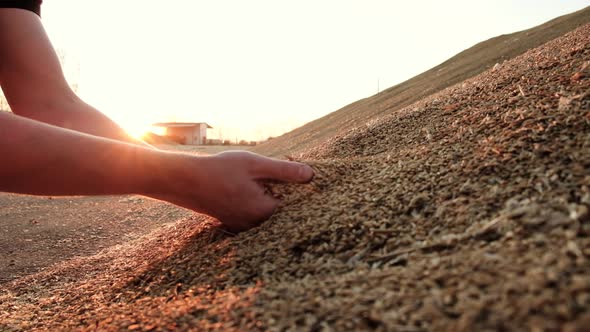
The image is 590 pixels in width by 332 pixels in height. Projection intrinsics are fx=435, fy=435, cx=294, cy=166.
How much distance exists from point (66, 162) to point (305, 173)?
2.08ft

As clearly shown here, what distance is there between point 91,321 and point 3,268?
51.8 inches

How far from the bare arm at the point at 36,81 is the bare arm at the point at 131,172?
512mm

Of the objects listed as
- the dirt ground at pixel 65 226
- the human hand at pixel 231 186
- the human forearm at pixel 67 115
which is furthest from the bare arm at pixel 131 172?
the dirt ground at pixel 65 226

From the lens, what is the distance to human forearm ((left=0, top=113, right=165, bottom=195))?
39.8 inches

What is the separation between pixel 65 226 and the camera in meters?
2.89

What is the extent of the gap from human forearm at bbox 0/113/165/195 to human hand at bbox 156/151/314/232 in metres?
0.09

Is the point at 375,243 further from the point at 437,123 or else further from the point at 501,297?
the point at 437,123

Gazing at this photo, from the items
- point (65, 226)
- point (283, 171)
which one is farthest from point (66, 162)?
point (65, 226)

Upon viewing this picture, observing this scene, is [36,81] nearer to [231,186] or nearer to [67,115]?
[67,115]

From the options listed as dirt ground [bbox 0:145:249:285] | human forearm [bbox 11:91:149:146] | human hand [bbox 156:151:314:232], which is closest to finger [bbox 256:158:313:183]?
human hand [bbox 156:151:314:232]

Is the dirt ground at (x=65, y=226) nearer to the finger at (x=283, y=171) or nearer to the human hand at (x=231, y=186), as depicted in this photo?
the human hand at (x=231, y=186)

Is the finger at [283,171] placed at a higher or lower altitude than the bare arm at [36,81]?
lower

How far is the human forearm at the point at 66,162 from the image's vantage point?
1.01 meters

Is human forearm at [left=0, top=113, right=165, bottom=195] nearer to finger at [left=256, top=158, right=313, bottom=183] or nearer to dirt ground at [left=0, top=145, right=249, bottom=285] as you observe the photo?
finger at [left=256, top=158, right=313, bottom=183]
